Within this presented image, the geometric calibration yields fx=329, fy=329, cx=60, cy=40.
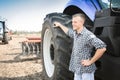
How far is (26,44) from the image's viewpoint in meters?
12.0

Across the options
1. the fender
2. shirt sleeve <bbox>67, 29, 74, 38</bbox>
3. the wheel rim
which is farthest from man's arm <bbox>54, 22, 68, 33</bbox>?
the wheel rim

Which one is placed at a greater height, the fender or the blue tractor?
the fender

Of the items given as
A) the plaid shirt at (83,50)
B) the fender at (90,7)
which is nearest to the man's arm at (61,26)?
the fender at (90,7)

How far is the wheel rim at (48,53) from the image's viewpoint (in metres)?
5.28

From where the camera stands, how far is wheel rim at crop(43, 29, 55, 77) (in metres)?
5.28

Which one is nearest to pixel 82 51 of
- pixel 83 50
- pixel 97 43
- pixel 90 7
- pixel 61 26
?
pixel 83 50

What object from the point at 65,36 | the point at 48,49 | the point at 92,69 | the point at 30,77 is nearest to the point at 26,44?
the point at 30,77

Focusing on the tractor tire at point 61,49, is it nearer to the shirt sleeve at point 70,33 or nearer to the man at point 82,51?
the shirt sleeve at point 70,33

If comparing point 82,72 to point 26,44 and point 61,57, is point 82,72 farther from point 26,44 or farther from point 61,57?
point 26,44

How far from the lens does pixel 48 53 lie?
5.48m

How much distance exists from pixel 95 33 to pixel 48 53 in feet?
5.02

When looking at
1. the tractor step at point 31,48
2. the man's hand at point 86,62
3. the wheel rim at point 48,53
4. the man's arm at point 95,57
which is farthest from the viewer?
the tractor step at point 31,48

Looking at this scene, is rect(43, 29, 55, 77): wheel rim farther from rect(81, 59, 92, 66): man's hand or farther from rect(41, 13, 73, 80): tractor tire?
rect(81, 59, 92, 66): man's hand

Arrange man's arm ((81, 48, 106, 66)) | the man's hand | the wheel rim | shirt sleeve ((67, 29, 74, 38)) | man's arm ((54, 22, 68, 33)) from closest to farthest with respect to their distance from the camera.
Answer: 1. man's arm ((81, 48, 106, 66))
2. the man's hand
3. shirt sleeve ((67, 29, 74, 38))
4. man's arm ((54, 22, 68, 33))
5. the wheel rim
